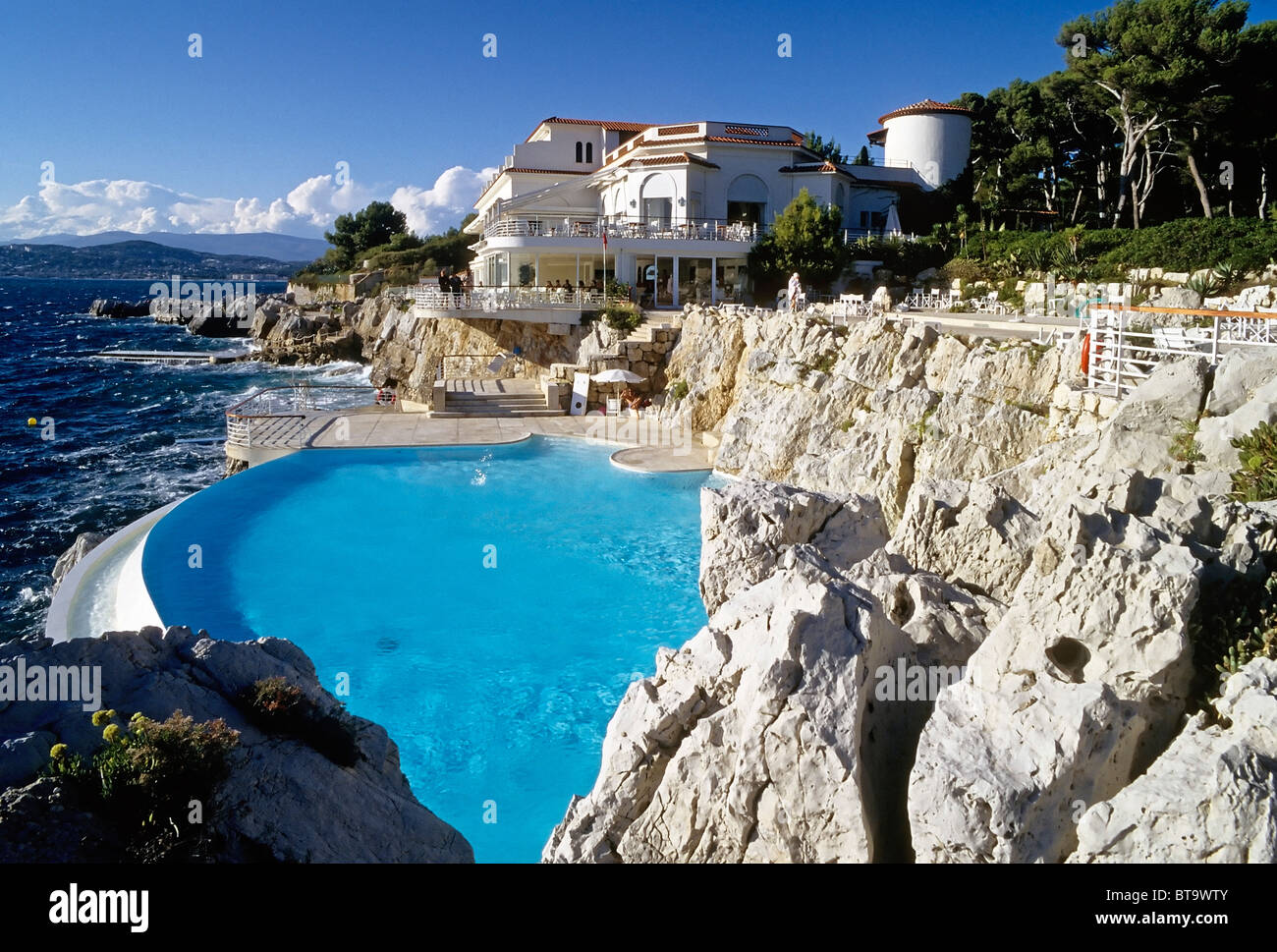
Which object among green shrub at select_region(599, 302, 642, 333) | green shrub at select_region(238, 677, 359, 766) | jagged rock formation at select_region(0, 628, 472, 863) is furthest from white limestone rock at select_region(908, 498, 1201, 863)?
green shrub at select_region(599, 302, 642, 333)

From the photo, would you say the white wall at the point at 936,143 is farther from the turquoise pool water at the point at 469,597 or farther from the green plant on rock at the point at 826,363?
the turquoise pool water at the point at 469,597

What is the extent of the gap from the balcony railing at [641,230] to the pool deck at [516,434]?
30.6 ft

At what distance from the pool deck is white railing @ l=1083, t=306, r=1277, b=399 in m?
9.69

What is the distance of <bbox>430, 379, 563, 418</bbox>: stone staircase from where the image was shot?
28.7 metres

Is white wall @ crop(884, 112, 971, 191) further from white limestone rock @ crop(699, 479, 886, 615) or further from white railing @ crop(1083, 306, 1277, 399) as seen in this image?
white limestone rock @ crop(699, 479, 886, 615)

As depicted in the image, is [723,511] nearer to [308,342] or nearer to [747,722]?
[747,722]

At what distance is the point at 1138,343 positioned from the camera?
14.1 m

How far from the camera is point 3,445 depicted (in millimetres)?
34406

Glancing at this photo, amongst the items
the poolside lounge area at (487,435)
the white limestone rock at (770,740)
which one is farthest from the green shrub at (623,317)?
the white limestone rock at (770,740)

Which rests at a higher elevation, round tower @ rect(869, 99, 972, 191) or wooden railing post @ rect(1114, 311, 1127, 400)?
round tower @ rect(869, 99, 972, 191)

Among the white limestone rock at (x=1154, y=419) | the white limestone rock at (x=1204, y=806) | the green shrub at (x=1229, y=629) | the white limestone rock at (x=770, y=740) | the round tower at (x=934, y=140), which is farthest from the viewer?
the round tower at (x=934, y=140)

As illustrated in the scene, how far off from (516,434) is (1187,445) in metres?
18.7

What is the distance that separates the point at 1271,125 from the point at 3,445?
51.3 m

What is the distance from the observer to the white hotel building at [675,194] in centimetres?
3422
